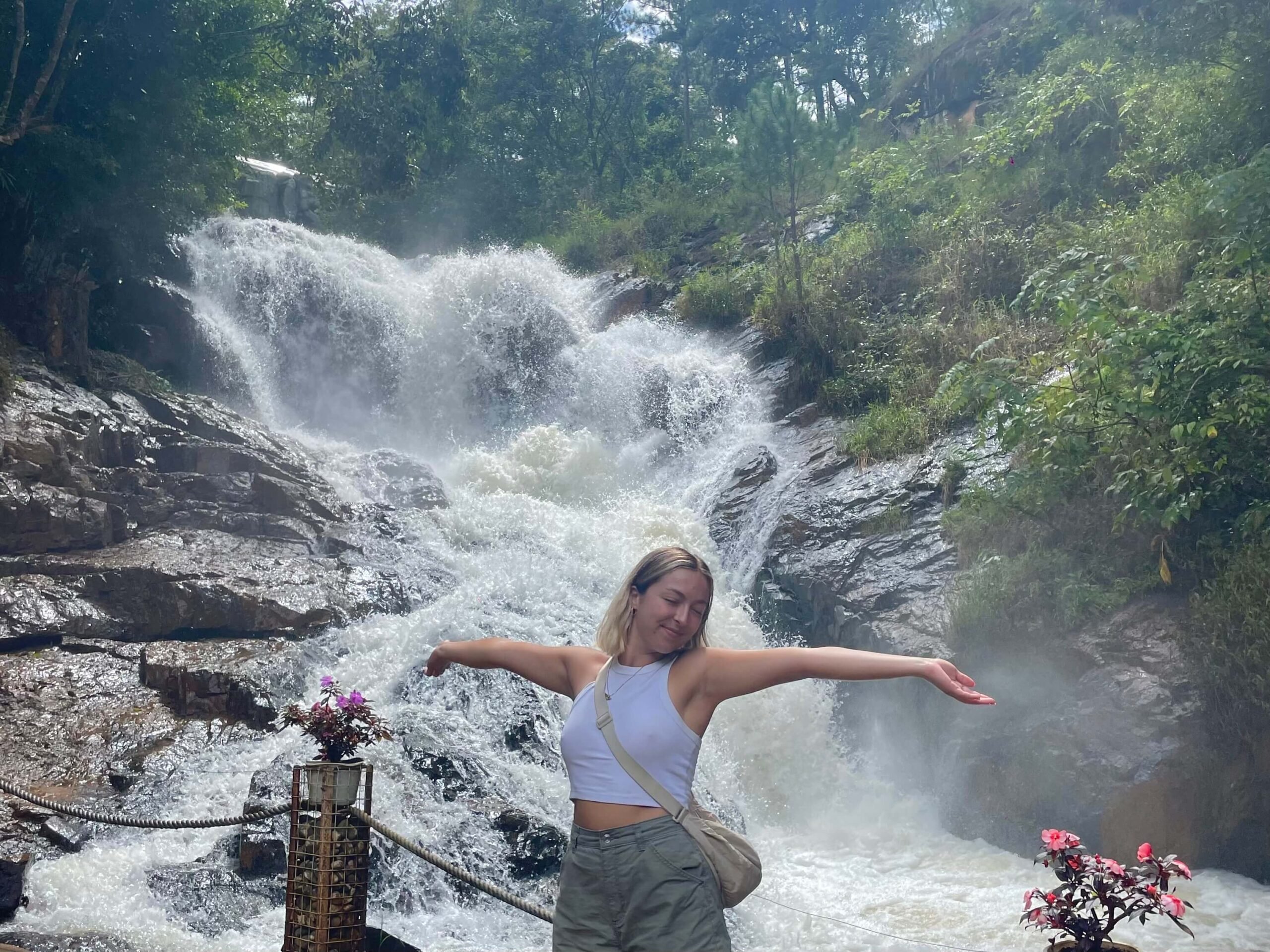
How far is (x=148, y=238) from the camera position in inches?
609

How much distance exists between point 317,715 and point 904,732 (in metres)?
5.68

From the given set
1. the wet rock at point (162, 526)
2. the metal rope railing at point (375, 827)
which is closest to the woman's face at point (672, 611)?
the metal rope railing at point (375, 827)

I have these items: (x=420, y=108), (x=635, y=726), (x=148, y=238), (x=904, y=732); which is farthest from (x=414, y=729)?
(x=420, y=108)

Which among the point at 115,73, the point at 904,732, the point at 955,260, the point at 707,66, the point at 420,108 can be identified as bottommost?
the point at 904,732

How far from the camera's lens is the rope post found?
4.12 m

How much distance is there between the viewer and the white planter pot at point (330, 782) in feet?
13.7

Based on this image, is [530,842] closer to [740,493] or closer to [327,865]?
[327,865]

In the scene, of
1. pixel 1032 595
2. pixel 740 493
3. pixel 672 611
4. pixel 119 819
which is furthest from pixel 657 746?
pixel 740 493

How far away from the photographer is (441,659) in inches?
120

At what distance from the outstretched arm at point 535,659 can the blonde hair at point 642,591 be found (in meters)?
0.08

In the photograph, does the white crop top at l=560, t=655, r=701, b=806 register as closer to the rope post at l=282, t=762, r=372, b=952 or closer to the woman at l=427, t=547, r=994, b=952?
the woman at l=427, t=547, r=994, b=952

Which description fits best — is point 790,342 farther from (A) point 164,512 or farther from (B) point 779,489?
(A) point 164,512

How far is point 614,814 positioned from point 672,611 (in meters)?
0.48

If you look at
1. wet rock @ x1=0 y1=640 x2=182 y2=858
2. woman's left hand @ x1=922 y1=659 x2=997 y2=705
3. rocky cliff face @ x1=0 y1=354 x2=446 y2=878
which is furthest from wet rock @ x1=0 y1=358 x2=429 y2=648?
woman's left hand @ x1=922 y1=659 x2=997 y2=705
